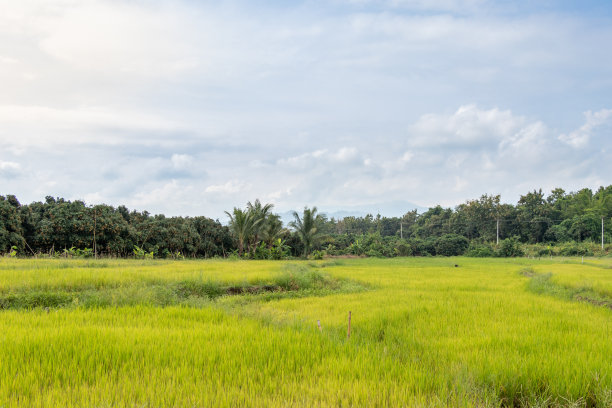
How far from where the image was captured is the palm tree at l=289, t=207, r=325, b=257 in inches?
1105

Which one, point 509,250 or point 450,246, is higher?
point 450,246

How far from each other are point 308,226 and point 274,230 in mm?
3173

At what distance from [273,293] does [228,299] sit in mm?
1427

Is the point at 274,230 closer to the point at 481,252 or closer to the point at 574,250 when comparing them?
the point at 481,252

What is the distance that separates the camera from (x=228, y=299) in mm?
8055

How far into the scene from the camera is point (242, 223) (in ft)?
77.9

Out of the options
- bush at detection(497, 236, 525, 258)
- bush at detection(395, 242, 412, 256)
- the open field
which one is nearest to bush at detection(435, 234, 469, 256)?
bush at detection(497, 236, 525, 258)

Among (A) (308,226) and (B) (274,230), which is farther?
(A) (308,226)

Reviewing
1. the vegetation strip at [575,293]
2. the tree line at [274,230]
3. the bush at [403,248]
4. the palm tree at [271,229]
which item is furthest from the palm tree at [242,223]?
the bush at [403,248]

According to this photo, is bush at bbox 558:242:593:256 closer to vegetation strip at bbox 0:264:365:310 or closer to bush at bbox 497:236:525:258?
bush at bbox 497:236:525:258

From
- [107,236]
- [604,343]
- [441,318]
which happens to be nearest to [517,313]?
[441,318]

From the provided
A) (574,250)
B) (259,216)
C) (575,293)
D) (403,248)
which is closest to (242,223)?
(259,216)

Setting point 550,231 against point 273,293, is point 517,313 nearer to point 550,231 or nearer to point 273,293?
point 273,293

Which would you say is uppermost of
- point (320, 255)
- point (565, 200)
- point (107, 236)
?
point (565, 200)
